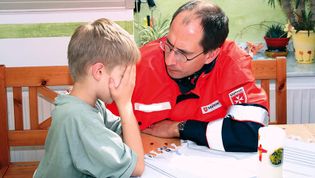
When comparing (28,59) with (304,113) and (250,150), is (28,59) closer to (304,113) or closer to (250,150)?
(250,150)

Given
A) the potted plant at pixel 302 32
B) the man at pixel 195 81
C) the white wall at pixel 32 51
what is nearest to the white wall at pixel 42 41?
the white wall at pixel 32 51

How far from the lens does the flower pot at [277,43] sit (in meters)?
2.83

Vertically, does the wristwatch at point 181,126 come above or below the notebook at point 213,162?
above

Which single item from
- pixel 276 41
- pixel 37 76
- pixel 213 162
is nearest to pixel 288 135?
pixel 213 162

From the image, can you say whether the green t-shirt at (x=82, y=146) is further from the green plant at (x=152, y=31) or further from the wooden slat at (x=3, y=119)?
the green plant at (x=152, y=31)

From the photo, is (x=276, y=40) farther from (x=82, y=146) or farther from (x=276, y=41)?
(x=82, y=146)

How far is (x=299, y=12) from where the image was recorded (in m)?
2.85

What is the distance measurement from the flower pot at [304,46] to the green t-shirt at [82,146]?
5.87ft

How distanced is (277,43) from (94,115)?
1.89 metres

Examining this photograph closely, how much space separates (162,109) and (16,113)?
2.19 ft

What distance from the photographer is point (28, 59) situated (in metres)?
2.33

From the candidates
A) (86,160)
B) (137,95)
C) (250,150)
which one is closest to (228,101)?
(250,150)

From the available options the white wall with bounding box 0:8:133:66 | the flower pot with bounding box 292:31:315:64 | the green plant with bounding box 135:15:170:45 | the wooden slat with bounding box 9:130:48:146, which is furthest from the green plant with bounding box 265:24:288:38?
the wooden slat with bounding box 9:130:48:146

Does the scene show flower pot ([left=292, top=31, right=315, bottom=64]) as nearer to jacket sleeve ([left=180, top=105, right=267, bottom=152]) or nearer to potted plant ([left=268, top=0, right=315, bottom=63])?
potted plant ([left=268, top=0, right=315, bottom=63])
